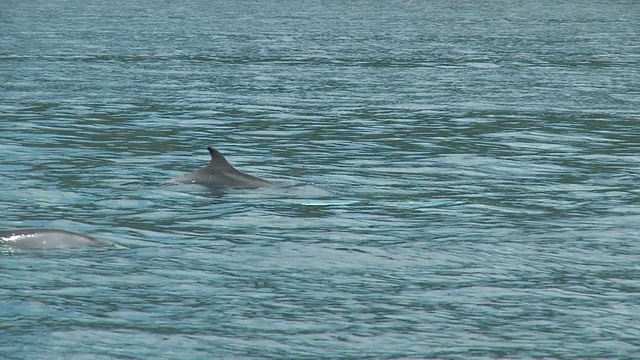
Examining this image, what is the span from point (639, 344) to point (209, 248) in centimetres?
553

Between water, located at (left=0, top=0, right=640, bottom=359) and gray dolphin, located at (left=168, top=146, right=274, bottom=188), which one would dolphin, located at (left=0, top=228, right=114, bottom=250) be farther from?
gray dolphin, located at (left=168, top=146, right=274, bottom=188)

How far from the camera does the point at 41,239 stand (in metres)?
15.2

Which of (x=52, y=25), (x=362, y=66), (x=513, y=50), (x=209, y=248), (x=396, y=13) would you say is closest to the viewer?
(x=209, y=248)

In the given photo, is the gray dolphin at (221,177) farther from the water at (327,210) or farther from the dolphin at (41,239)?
the dolphin at (41,239)

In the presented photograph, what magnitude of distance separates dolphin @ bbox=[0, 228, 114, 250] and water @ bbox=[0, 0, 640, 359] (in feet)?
0.79

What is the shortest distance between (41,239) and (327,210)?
4356mm

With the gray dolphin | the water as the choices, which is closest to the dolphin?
the water

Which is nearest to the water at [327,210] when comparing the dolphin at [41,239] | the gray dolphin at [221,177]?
the dolphin at [41,239]

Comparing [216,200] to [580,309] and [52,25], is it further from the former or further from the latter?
[52,25]

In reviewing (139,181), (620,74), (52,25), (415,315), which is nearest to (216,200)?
(139,181)

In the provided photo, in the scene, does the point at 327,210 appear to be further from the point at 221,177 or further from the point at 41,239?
the point at 41,239

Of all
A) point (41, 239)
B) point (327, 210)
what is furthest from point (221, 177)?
point (41, 239)

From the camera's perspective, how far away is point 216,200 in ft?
61.5

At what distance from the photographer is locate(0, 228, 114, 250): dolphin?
15164 mm
